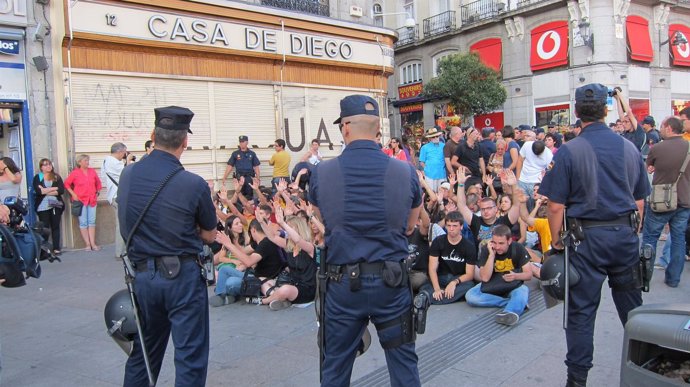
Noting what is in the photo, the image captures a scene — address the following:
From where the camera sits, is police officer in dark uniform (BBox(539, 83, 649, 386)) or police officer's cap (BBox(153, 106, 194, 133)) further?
police officer in dark uniform (BBox(539, 83, 649, 386))

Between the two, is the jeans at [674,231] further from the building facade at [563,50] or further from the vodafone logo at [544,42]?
the vodafone logo at [544,42]

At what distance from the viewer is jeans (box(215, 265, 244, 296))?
21.0 ft

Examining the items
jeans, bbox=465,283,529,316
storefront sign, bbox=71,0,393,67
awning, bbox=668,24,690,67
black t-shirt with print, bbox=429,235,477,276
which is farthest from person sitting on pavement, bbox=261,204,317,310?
awning, bbox=668,24,690,67

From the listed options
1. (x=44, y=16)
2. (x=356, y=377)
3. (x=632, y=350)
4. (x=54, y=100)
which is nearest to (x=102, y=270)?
(x=54, y=100)

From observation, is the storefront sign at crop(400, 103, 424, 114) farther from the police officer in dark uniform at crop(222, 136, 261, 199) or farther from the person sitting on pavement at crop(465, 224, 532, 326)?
the person sitting on pavement at crop(465, 224, 532, 326)

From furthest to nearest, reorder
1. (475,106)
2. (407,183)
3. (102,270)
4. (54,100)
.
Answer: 1. (475,106)
2. (54,100)
3. (102,270)
4. (407,183)

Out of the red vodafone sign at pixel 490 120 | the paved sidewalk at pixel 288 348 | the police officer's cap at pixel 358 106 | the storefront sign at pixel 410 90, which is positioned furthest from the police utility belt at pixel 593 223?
the storefront sign at pixel 410 90

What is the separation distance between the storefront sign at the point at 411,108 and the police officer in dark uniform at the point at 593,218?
2556 centimetres

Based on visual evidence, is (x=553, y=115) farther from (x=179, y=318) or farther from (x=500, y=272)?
(x=179, y=318)

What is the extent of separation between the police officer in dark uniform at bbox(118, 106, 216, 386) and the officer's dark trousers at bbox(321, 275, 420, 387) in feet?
2.67

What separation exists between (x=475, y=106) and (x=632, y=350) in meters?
22.2

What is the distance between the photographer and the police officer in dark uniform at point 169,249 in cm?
317

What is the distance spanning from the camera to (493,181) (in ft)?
30.3

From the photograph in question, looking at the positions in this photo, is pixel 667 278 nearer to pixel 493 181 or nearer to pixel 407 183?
pixel 493 181
